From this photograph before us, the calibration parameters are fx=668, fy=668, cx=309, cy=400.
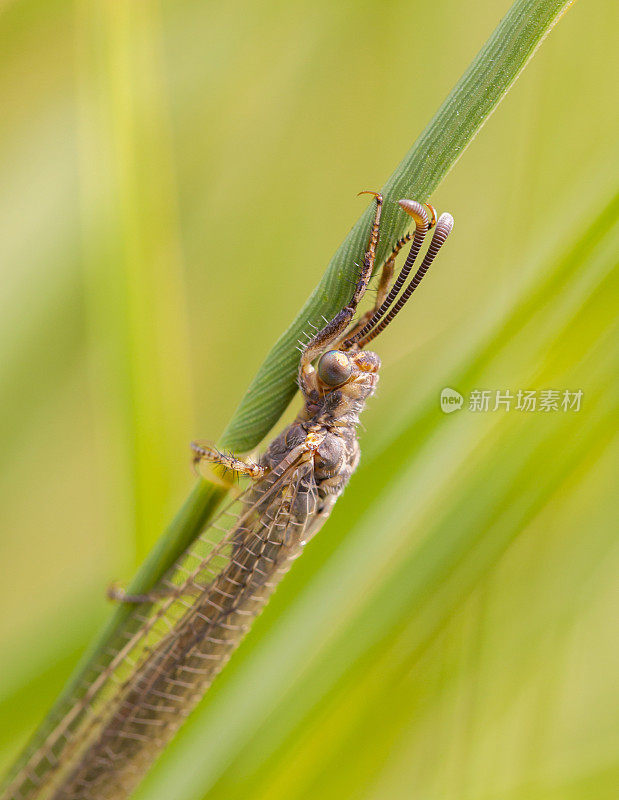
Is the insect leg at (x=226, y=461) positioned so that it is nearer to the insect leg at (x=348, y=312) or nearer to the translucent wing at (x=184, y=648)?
the translucent wing at (x=184, y=648)

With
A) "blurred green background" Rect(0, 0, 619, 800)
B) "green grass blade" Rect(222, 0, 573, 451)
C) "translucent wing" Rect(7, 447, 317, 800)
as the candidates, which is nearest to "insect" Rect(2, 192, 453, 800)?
"translucent wing" Rect(7, 447, 317, 800)

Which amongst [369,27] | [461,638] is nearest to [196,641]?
[461,638]

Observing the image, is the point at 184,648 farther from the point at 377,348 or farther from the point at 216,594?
the point at 377,348

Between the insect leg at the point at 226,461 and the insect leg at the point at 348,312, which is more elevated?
the insect leg at the point at 348,312

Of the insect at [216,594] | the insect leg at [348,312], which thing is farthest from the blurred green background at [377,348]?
the insect leg at [348,312]

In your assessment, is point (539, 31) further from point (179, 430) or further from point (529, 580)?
point (179, 430)

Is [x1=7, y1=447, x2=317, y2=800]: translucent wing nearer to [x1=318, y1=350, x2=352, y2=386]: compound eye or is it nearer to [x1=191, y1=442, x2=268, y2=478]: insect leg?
[x1=191, y1=442, x2=268, y2=478]: insect leg

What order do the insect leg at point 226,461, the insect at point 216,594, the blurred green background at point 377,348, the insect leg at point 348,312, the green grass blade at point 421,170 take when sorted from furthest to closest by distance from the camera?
1. the insect at point 216,594
2. the insect leg at point 226,461
3. the blurred green background at point 377,348
4. the insect leg at point 348,312
5. the green grass blade at point 421,170
